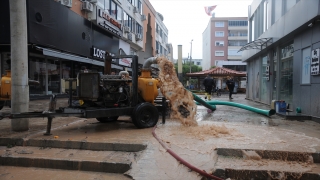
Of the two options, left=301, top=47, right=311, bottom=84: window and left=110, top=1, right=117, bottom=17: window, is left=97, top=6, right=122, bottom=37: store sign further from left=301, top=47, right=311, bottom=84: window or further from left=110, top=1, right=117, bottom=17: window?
left=301, top=47, right=311, bottom=84: window

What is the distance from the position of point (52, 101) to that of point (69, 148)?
1.68 metres

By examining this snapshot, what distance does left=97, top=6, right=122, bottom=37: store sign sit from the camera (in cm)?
1901

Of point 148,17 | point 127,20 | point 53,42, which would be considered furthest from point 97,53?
point 148,17

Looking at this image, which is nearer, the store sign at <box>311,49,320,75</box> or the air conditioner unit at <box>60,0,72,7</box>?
the store sign at <box>311,49,320,75</box>

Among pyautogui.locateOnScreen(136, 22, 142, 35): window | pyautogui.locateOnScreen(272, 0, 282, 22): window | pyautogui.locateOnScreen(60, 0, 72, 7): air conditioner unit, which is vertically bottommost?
pyautogui.locateOnScreen(272, 0, 282, 22): window

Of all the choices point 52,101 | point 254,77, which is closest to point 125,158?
point 52,101

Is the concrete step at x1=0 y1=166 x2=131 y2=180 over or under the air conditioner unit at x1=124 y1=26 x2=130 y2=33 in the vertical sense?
under

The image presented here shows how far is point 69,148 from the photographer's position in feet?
17.0

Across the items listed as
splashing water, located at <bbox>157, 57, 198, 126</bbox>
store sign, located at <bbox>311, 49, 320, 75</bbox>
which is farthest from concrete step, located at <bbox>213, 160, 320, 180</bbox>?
store sign, located at <bbox>311, 49, 320, 75</bbox>

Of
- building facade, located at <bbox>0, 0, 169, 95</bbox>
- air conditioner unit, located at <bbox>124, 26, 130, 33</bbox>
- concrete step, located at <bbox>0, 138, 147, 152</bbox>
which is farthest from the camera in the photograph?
air conditioner unit, located at <bbox>124, 26, 130, 33</bbox>

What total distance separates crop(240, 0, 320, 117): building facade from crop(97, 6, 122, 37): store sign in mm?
11544

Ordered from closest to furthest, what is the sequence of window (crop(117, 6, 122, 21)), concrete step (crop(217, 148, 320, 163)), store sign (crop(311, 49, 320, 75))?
concrete step (crop(217, 148, 320, 163)) < store sign (crop(311, 49, 320, 75)) < window (crop(117, 6, 122, 21))

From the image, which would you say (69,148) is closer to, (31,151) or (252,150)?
(31,151)

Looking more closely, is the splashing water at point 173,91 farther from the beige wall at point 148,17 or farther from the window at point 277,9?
the beige wall at point 148,17
